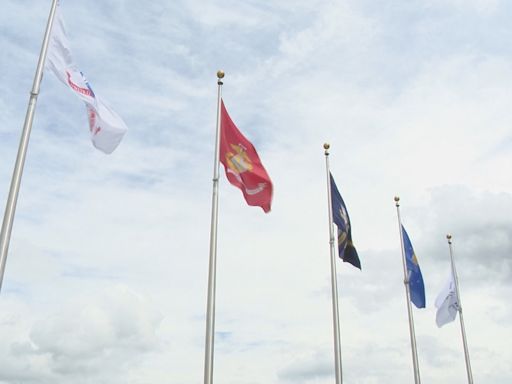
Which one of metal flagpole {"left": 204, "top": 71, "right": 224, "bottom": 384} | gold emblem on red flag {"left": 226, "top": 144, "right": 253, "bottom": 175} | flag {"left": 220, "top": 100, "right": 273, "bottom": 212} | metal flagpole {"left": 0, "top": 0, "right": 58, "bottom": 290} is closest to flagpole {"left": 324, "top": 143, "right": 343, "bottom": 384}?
flag {"left": 220, "top": 100, "right": 273, "bottom": 212}

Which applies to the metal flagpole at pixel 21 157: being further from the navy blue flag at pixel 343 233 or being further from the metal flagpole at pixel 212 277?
the navy blue flag at pixel 343 233

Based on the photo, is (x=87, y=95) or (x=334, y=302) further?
(x=334, y=302)

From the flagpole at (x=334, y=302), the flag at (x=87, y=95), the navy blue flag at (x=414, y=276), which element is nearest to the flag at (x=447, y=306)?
the navy blue flag at (x=414, y=276)

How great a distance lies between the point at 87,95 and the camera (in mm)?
16594

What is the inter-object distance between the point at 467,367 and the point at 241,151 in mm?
23746

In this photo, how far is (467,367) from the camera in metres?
34.9

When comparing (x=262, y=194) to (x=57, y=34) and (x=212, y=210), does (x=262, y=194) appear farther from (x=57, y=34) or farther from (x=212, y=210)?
(x=57, y=34)

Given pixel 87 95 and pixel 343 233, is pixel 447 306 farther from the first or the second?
pixel 87 95

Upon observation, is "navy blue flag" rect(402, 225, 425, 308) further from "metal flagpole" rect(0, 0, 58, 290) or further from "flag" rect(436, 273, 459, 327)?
"metal flagpole" rect(0, 0, 58, 290)

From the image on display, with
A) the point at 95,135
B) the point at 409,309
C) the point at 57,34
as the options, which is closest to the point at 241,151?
the point at 95,135

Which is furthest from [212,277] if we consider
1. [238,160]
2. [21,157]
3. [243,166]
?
[21,157]

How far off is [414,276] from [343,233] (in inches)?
326

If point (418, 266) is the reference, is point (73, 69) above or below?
above

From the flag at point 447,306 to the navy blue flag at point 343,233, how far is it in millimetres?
10903
